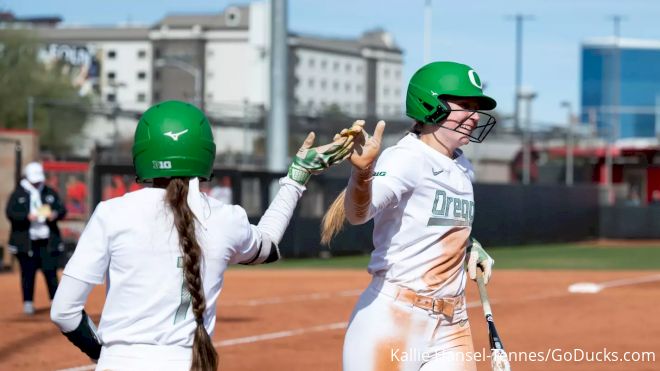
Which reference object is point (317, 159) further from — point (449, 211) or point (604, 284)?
point (604, 284)

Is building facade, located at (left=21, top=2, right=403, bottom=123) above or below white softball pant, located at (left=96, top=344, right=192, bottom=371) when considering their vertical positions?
above

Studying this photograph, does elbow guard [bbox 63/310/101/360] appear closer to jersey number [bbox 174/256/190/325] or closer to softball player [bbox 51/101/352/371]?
softball player [bbox 51/101/352/371]

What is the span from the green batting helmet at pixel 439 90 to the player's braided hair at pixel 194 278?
1.71 metres

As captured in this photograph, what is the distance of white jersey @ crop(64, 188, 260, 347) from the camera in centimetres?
396

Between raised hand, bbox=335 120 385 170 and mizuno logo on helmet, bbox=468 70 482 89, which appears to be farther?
mizuno logo on helmet, bbox=468 70 482 89

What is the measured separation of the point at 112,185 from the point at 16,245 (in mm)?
8877

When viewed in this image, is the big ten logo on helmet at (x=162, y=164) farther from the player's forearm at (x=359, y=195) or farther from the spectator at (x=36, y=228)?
the spectator at (x=36, y=228)

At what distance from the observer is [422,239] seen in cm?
523

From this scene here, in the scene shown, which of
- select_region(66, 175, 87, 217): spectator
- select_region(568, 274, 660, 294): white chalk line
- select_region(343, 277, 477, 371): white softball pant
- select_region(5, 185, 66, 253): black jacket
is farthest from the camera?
select_region(66, 175, 87, 217): spectator

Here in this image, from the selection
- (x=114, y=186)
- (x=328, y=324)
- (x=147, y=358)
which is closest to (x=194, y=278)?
(x=147, y=358)

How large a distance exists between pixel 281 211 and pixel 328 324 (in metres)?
9.24

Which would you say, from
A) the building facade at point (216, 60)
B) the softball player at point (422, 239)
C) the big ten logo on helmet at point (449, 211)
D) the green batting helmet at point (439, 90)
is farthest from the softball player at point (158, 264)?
the building facade at point (216, 60)

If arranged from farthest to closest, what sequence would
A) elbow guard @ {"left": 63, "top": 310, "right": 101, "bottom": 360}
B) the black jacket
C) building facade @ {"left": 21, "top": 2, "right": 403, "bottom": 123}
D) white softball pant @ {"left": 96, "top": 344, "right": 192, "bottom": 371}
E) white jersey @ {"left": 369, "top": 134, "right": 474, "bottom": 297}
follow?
1. building facade @ {"left": 21, "top": 2, "right": 403, "bottom": 123}
2. the black jacket
3. white jersey @ {"left": 369, "top": 134, "right": 474, "bottom": 297}
4. elbow guard @ {"left": 63, "top": 310, "right": 101, "bottom": 360}
5. white softball pant @ {"left": 96, "top": 344, "right": 192, "bottom": 371}

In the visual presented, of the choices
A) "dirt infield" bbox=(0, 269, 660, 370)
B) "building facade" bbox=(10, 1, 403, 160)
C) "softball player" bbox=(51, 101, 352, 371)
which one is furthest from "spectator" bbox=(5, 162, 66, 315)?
"building facade" bbox=(10, 1, 403, 160)
